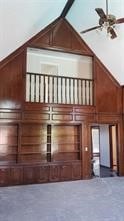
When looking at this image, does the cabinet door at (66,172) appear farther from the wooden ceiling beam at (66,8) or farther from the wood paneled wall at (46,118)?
the wooden ceiling beam at (66,8)

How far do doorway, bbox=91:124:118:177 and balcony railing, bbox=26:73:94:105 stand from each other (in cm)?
127

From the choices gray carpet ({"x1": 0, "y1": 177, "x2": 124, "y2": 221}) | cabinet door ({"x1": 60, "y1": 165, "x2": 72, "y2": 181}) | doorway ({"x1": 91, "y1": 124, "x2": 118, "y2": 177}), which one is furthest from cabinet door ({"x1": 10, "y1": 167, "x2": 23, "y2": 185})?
doorway ({"x1": 91, "y1": 124, "x2": 118, "y2": 177})

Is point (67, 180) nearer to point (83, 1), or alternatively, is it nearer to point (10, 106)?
point (10, 106)

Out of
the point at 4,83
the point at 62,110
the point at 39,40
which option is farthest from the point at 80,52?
the point at 4,83

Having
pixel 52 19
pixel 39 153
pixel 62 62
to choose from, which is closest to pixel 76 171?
pixel 39 153

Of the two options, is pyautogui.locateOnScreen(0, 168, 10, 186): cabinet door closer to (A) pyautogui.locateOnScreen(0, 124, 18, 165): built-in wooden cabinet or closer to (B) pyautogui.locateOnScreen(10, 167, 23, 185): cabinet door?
(B) pyautogui.locateOnScreen(10, 167, 23, 185): cabinet door

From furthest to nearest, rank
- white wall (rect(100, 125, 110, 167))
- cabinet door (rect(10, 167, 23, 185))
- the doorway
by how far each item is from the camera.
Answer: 1. white wall (rect(100, 125, 110, 167))
2. the doorway
3. cabinet door (rect(10, 167, 23, 185))

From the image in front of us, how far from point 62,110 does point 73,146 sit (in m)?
1.32

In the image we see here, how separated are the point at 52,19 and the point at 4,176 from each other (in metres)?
5.06

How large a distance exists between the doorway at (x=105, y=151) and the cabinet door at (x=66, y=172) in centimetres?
128


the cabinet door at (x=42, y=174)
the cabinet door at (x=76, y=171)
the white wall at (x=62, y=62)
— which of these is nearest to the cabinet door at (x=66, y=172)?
the cabinet door at (x=76, y=171)

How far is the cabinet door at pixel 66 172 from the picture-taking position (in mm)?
6841

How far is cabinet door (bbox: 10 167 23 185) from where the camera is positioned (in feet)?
20.4

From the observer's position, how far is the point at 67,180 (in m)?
6.87
